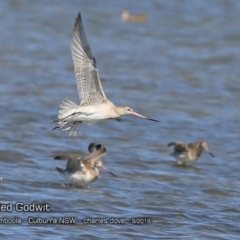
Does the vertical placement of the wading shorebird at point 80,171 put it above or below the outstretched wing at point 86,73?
below

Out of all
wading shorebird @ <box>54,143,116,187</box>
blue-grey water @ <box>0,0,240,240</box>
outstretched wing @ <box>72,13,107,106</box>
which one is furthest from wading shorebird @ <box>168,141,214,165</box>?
outstretched wing @ <box>72,13,107,106</box>

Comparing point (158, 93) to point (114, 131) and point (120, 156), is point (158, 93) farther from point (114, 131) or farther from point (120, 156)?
point (120, 156)

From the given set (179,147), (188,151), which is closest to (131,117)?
(179,147)

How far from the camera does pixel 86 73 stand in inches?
312

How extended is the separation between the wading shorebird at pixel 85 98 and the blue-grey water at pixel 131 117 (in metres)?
0.78

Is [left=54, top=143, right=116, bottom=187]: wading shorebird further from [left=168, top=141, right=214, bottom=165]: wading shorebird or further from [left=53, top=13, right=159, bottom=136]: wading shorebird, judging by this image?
[left=168, top=141, right=214, bottom=165]: wading shorebird

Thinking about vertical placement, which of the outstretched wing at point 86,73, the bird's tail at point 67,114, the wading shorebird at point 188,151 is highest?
the outstretched wing at point 86,73

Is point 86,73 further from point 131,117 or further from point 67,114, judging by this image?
point 131,117

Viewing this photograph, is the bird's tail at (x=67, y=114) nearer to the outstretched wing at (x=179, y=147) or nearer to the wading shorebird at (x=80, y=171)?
the wading shorebird at (x=80, y=171)

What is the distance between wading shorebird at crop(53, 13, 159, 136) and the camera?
25.7ft

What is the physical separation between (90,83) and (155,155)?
2.73 meters

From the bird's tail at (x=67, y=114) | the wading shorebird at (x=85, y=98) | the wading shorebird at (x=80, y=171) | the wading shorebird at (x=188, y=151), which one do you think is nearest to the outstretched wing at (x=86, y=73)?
the wading shorebird at (x=85, y=98)

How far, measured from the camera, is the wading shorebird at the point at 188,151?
10008 mm

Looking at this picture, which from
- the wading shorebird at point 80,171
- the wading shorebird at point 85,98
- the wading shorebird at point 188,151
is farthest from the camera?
the wading shorebird at point 188,151
